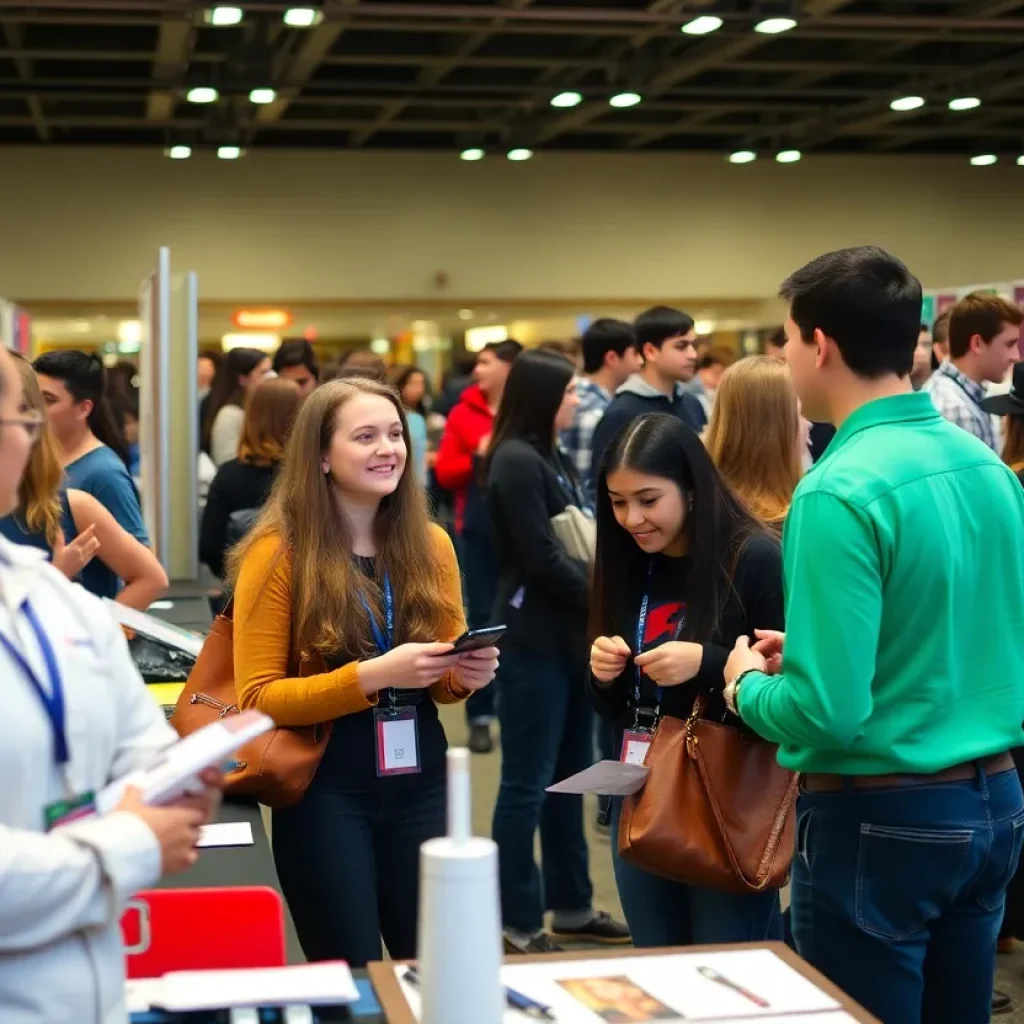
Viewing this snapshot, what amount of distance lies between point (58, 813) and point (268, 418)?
13.2 feet

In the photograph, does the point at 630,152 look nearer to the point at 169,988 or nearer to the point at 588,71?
the point at 588,71

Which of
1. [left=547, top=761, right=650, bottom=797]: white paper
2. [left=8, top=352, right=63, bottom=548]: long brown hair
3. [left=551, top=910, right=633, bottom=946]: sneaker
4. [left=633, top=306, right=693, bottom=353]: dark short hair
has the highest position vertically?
[left=633, top=306, right=693, bottom=353]: dark short hair

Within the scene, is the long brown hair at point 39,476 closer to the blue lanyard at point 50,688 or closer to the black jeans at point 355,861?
the blue lanyard at point 50,688

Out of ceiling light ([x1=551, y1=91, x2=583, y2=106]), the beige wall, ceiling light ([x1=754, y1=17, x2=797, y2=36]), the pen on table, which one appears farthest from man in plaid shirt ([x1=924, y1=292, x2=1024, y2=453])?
the beige wall

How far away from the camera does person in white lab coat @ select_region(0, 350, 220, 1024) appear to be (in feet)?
4.20

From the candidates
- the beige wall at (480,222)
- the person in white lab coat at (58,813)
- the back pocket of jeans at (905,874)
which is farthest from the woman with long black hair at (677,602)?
the beige wall at (480,222)

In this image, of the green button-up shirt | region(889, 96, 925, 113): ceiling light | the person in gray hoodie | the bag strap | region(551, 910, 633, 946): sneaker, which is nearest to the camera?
the green button-up shirt

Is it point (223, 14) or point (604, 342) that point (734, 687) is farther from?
point (223, 14)

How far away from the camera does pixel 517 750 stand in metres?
3.99

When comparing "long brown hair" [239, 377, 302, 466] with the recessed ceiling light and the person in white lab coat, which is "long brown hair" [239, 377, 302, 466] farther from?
the recessed ceiling light

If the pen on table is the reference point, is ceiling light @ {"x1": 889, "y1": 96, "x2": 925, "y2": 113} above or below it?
above

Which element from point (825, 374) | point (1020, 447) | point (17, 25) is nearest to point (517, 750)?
point (1020, 447)

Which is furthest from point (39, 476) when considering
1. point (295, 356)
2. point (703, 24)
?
point (703, 24)

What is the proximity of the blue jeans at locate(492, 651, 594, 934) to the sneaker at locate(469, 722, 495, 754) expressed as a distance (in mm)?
2154
